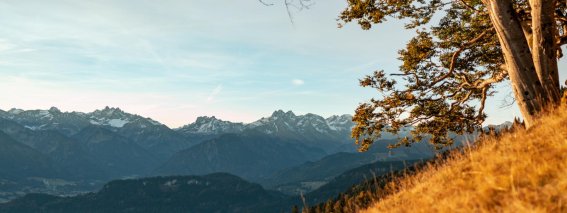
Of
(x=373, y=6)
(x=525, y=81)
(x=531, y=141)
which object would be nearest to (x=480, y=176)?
(x=531, y=141)

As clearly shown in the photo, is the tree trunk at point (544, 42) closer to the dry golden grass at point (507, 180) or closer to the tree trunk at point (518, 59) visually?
the tree trunk at point (518, 59)

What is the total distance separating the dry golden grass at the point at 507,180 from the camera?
643 centimetres

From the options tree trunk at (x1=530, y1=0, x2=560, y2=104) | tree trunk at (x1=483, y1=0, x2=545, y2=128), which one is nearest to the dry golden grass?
tree trunk at (x1=483, y1=0, x2=545, y2=128)

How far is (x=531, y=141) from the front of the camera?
8.94 meters

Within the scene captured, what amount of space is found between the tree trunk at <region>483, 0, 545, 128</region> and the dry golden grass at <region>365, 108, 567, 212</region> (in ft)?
5.15

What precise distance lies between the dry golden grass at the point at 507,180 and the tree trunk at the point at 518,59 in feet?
5.15

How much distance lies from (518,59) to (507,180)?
5871mm

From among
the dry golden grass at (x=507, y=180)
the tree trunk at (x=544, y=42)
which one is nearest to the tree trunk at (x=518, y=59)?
the tree trunk at (x=544, y=42)

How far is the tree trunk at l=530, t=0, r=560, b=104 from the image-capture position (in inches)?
465

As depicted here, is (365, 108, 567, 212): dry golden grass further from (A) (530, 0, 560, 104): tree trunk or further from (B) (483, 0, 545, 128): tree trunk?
(A) (530, 0, 560, 104): tree trunk

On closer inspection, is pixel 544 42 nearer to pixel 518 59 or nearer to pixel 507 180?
pixel 518 59

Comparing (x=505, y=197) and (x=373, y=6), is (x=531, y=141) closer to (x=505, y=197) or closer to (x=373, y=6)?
(x=505, y=197)

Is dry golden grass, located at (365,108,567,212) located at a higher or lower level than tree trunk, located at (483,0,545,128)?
lower

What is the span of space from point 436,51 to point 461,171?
11367mm
